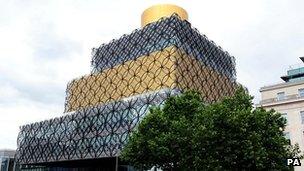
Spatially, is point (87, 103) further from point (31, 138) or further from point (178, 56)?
point (178, 56)

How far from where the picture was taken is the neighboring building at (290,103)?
5056cm

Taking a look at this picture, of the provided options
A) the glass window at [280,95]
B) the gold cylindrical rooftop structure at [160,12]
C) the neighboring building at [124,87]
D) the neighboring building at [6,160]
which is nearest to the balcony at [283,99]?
the glass window at [280,95]

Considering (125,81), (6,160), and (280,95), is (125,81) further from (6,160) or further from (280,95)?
(6,160)

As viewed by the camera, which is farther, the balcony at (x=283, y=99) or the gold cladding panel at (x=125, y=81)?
the gold cladding panel at (x=125, y=81)

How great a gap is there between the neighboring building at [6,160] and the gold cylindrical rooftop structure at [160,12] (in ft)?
158

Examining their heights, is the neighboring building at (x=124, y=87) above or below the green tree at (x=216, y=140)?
above

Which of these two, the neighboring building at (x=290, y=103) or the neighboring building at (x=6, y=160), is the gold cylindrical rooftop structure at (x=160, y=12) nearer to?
the neighboring building at (x=290, y=103)

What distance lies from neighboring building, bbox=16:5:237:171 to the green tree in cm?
2296

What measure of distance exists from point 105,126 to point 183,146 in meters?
33.3

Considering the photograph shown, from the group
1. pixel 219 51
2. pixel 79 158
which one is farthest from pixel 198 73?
pixel 79 158

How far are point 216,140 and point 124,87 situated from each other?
43.8 meters

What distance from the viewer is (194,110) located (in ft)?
131

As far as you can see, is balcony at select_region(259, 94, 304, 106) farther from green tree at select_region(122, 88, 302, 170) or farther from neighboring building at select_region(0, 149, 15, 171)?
neighboring building at select_region(0, 149, 15, 171)

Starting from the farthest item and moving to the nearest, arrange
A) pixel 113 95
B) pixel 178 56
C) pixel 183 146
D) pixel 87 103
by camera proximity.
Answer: pixel 87 103
pixel 113 95
pixel 178 56
pixel 183 146
